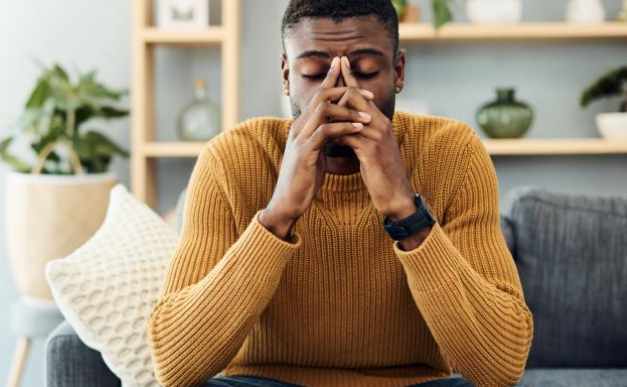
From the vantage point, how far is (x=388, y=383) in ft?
4.48

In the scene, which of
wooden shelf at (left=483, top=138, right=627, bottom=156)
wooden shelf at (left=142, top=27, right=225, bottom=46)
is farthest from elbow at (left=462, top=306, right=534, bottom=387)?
wooden shelf at (left=142, top=27, right=225, bottom=46)

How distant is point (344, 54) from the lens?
1.29 meters

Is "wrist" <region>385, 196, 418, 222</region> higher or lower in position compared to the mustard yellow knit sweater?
higher

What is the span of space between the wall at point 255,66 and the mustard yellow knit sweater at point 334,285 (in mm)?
1412

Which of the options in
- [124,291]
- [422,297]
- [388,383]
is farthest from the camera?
[124,291]

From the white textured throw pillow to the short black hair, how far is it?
1.80 feet

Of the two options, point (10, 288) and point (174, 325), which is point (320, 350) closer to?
point (174, 325)

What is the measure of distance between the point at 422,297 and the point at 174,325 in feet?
1.32

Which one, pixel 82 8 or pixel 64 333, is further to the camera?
pixel 82 8

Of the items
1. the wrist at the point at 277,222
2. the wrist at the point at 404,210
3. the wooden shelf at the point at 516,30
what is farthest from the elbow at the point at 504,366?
the wooden shelf at the point at 516,30

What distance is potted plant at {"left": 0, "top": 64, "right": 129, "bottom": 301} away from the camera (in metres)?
2.36

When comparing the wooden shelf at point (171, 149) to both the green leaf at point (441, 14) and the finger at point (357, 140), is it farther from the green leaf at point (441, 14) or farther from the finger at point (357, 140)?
the finger at point (357, 140)

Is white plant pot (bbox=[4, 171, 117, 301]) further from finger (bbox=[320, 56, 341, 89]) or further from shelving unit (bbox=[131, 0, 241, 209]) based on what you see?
finger (bbox=[320, 56, 341, 89])

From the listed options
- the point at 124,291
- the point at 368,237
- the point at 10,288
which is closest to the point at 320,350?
the point at 368,237
